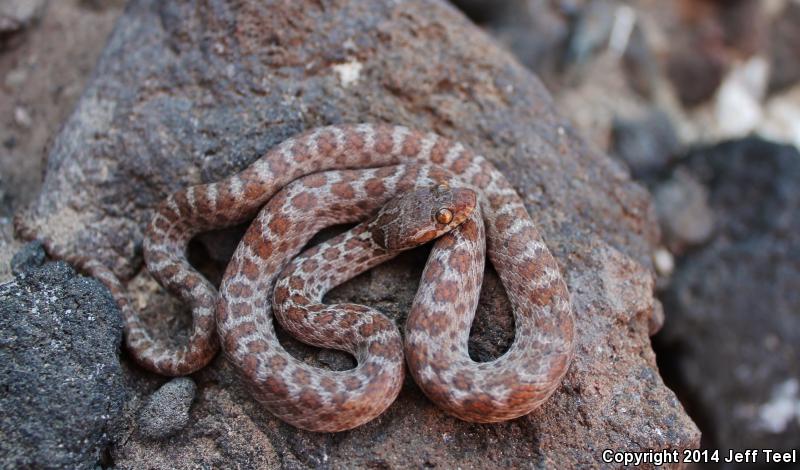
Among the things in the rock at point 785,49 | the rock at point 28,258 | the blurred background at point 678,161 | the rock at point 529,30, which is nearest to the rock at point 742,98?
the blurred background at point 678,161

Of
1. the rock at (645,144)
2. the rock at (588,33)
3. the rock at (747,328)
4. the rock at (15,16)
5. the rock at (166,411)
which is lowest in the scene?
the rock at (747,328)

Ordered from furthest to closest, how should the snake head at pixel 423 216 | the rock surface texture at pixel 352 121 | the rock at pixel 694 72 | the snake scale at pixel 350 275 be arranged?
the rock at pixel 694 72 → the snake head at pixel 423 216 → the rock surface texture at pixel 352 121 → the snake scale at pixel 350 275

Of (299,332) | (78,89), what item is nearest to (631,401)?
(299,332)

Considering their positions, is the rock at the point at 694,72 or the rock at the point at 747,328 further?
the rock at the point at 694,72

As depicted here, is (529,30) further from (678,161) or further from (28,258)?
(28,258)

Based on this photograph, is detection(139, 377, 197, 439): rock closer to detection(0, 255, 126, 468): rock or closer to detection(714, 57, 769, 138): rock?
detection(0, 255, 126, 468): rock

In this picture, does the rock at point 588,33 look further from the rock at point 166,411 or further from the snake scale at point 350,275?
the rock at point 166,411

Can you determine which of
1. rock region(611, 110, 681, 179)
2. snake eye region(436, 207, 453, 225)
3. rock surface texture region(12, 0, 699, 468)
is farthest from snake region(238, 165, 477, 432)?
rock region(611, 110, 681, 179)
